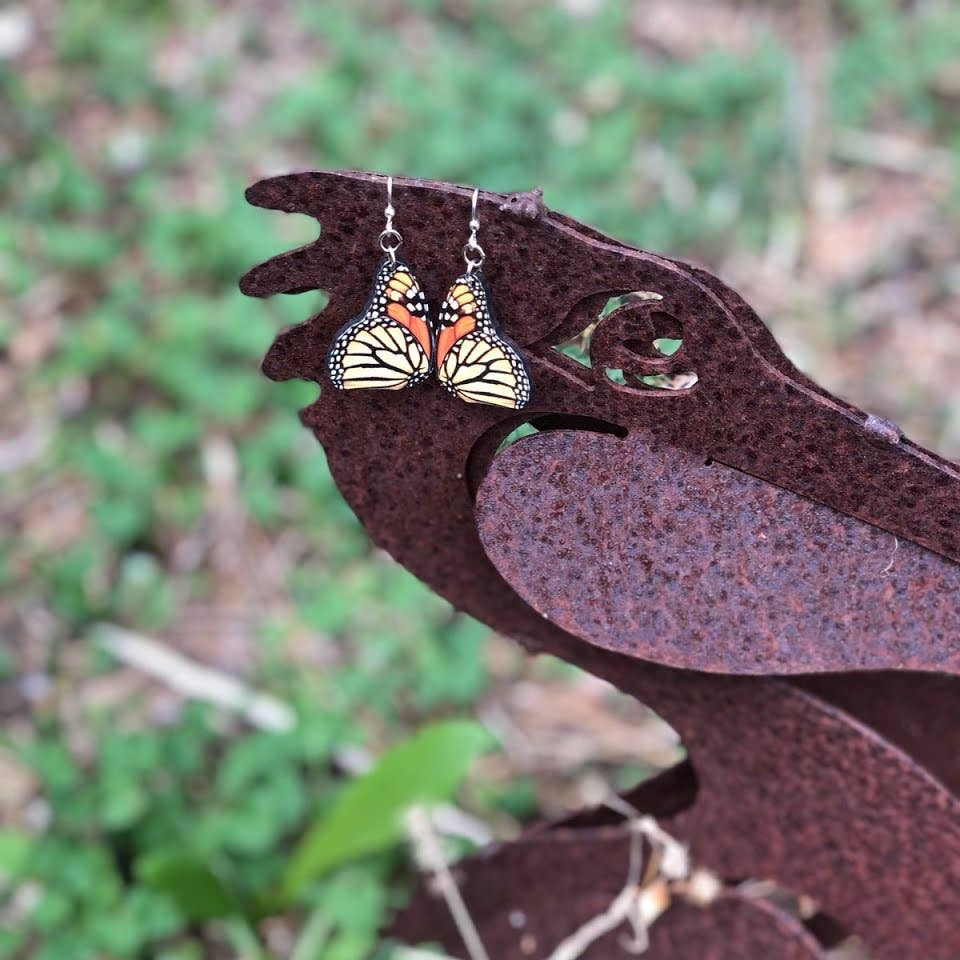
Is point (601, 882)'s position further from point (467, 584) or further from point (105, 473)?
point (105, 473)


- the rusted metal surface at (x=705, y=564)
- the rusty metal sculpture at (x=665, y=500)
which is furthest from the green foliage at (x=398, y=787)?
the rusted metal surface at (x=705, y=564)

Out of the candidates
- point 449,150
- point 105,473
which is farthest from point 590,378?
point 449,150

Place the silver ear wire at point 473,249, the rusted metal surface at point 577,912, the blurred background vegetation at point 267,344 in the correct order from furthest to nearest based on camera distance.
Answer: the blurred background vegetation at point 267,344, the rusted metal surface at point 577,912, the silver ear wire at point 473,249

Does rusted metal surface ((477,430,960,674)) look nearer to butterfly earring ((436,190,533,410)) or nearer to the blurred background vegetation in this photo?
butterfly earring ((436,190,533,410))

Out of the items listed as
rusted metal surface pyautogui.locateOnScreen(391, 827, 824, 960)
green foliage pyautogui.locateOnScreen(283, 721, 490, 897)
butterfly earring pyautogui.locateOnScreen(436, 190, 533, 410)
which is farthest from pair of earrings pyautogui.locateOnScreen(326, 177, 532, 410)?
green foliage pyautogui.locateOnScreen(283, 721, 490, 897)

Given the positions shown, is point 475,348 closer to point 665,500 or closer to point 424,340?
point 424,340

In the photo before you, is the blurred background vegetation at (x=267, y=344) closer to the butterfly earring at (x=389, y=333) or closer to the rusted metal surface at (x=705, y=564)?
the rusted metal surface at (x=705, y=564)

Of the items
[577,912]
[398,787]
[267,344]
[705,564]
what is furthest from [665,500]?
[267,344]
